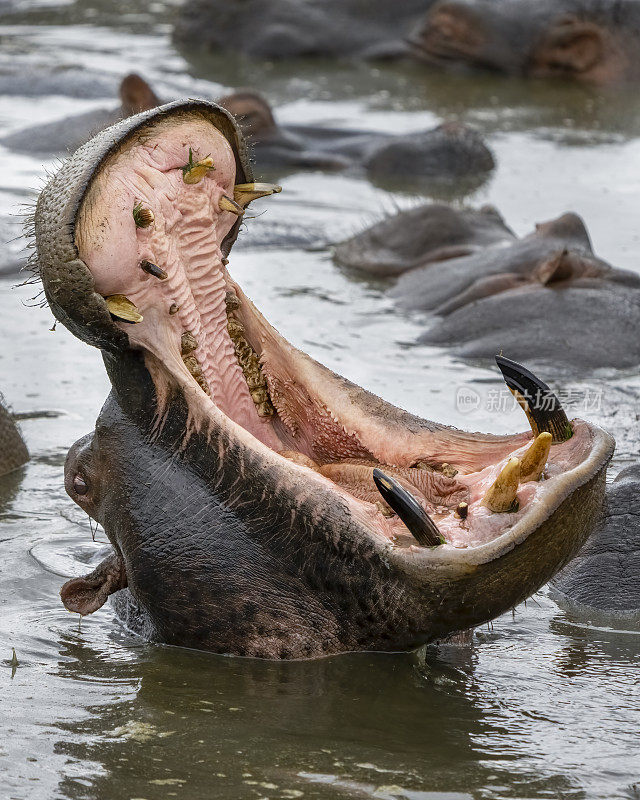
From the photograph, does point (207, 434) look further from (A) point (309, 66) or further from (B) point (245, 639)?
(A) point (309, 66)

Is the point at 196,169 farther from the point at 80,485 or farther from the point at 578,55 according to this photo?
the point at 578,55

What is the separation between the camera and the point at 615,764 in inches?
121

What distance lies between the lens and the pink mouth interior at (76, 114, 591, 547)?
333 cm

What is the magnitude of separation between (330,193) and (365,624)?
7047 mm

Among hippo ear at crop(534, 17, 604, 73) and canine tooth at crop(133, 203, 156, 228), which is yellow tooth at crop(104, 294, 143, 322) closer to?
canine tooth at crop(133, 203, 156, 228)

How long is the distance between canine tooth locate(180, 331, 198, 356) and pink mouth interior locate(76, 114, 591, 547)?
0.04 feet

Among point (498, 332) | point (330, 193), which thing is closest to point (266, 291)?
point (498, 332)

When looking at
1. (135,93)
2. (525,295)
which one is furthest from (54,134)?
(525,295)

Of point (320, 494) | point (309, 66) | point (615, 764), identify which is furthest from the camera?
point (309, 66)

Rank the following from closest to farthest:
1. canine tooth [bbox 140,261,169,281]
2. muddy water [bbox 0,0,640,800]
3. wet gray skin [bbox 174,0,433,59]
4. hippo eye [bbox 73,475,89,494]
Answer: muddy water [bbox 0,0,640,800] → canine tooth [bbox 140,261,169,281] → hippo eye [bbox 73,475,89,494] → wet gray skin [bbox 174,0,433,59]

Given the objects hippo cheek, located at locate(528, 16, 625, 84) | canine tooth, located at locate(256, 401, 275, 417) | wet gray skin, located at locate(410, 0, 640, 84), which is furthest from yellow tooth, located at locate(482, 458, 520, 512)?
hippo cheek, located at locate(528, 16, 625, 84)

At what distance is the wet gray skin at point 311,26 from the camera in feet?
47.9

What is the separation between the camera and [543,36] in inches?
531

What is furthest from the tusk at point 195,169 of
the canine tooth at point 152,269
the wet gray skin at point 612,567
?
the wet gray skin at point 612,567
